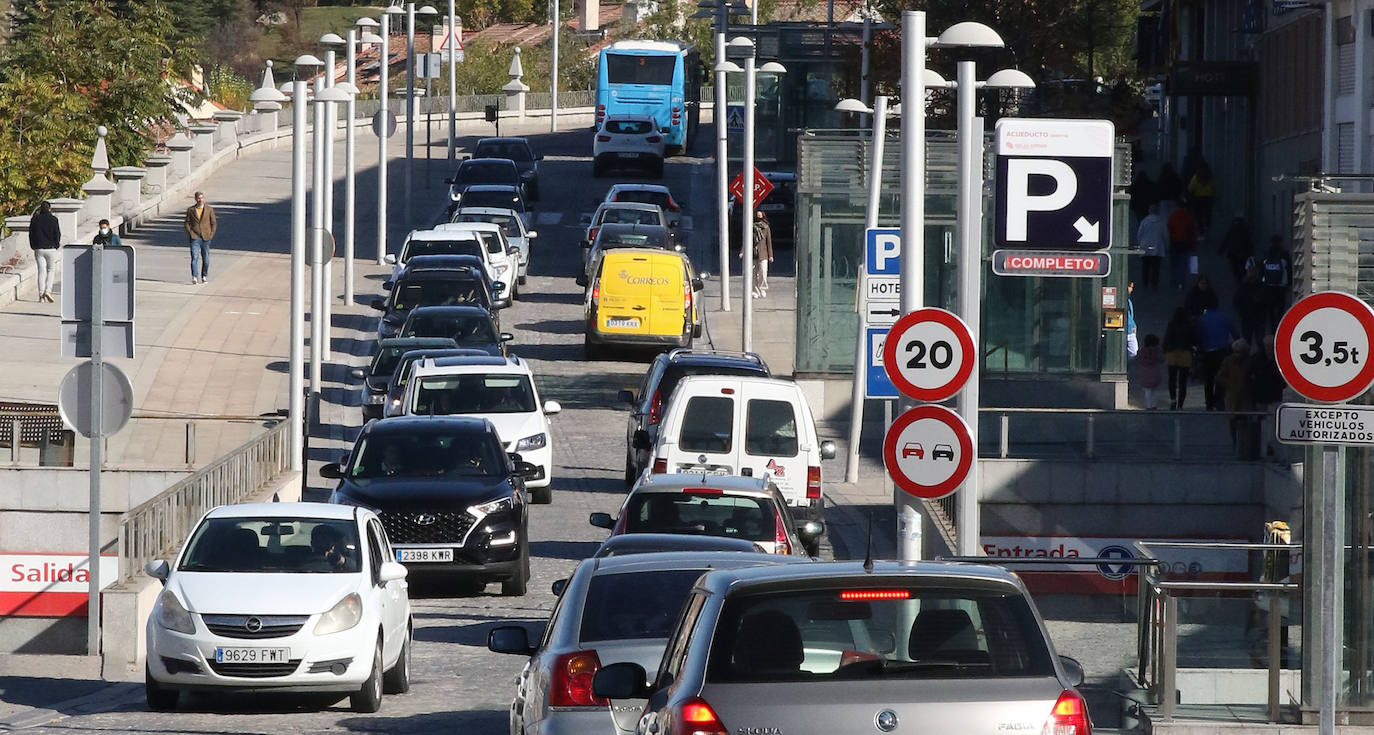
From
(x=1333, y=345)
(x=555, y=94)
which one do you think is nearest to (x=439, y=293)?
(x=1333, y=345)

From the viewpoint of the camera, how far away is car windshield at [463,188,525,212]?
51406mm

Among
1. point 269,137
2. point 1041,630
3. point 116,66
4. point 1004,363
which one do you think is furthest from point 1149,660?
point 269,137

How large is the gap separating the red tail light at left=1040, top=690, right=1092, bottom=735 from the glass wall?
2658 centimetres

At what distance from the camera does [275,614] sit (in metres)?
14.0

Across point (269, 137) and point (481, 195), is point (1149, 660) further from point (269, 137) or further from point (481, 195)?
point (269, 137)

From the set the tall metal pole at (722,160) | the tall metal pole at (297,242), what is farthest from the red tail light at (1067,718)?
the tall metal pole at (722,160)

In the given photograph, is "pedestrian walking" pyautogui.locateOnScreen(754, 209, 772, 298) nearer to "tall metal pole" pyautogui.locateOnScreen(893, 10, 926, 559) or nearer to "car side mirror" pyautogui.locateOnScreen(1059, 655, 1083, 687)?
"tall metal pole" pyautogui.locateOnScreen(893, 10, 926, 559)

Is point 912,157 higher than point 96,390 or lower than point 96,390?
higher

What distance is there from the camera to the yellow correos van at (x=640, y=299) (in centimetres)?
3591

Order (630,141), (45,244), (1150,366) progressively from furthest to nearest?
(630,141) → (45,244) → (1150,366)

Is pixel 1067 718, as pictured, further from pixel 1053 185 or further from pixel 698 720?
pixel 1053 185

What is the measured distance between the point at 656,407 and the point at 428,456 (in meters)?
5.65

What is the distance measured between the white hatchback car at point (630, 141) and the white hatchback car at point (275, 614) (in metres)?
51.9

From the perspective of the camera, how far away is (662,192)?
5303cm
